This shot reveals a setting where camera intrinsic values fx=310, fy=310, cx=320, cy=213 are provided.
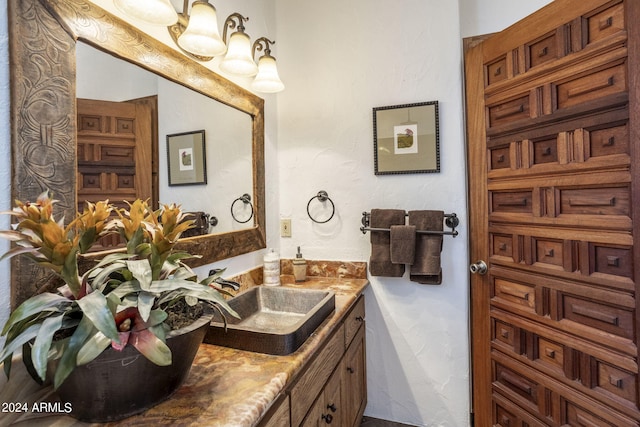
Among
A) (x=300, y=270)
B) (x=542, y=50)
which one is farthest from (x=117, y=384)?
(x=542, y=50)

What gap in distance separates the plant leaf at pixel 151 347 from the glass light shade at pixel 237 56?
1124mm

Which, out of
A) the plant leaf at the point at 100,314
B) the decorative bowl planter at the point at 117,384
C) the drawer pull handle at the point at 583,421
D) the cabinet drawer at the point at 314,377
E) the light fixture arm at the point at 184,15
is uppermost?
the light fixture arm at the point at 184,15

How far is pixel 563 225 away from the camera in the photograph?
46.3 inches

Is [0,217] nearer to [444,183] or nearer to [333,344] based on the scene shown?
[333,344]

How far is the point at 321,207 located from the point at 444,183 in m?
0.69

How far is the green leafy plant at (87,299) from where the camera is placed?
1.71 ft

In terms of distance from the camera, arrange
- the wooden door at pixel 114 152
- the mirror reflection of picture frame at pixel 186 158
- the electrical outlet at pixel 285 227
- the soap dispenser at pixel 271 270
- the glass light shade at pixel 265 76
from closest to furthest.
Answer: the wooden door at pixel 114 152, the mirror reflection of picture frame at pixel 186 158, the glass light shade at pixel 265 76, the soap dispenser at pixel 271 270, the electrical outlet at pixel 285 227

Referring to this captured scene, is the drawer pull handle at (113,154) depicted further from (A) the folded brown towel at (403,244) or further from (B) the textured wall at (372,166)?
(A) the folded brown towel at (403,244)

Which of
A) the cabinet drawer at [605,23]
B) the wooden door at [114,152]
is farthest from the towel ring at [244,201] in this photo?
the cabinet drawer at [605,23]

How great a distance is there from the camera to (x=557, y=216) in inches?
46.9

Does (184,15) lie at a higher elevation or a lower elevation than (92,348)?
higher

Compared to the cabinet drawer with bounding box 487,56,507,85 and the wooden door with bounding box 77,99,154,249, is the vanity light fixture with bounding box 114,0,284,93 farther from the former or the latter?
the cabinet drawer with bounding box 487,56,507,85

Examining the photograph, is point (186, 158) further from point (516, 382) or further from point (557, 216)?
point (516, 382)

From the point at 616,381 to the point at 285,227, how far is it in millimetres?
1559
